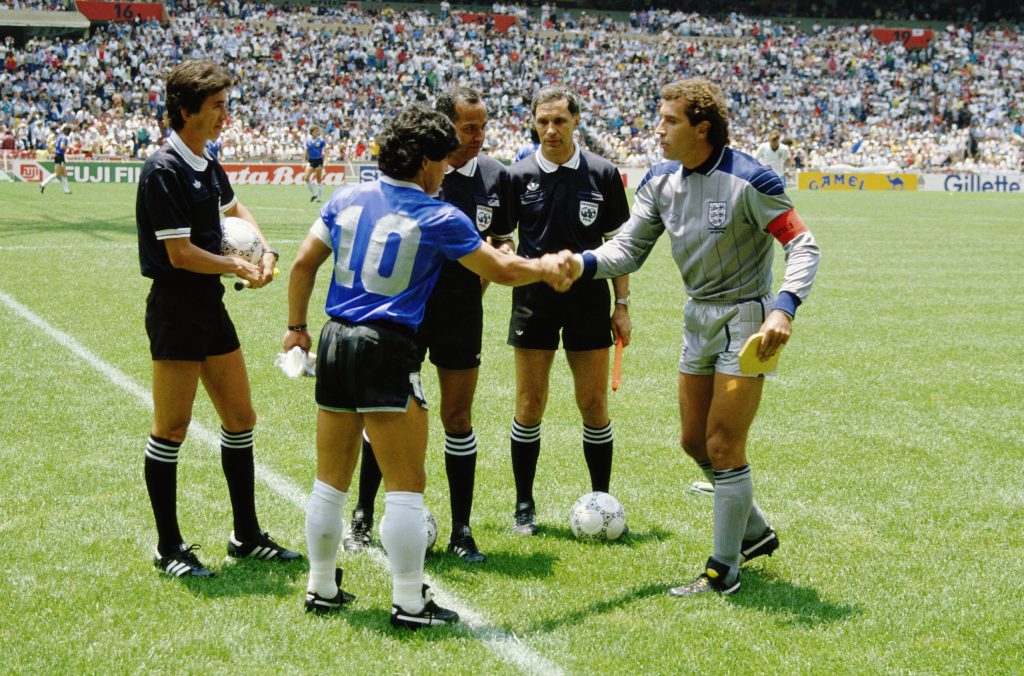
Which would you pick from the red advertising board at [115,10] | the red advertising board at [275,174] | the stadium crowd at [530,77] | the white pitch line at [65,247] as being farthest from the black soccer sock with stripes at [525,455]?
the red advertising board at [115,10]

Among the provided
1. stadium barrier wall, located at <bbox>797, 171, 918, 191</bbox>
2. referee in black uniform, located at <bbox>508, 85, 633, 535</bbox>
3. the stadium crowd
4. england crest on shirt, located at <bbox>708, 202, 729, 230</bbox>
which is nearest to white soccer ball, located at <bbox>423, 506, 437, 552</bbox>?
referee in black uniform, located at <bbox>508, 85, 633, 535</bbox>

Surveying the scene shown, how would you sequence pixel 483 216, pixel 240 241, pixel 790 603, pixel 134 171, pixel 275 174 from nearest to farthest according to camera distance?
pixel 790 603
pixel 240 241
pixel 483 216
pixel 134 171
pixel 275 174

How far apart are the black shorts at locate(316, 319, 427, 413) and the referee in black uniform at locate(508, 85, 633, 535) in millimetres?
1504

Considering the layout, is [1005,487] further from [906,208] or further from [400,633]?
[906,208]

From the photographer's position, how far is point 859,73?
190 ft

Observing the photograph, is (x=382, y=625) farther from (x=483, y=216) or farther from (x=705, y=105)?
(x=705, y=105)

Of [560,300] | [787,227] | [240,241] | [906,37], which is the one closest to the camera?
[787,227]

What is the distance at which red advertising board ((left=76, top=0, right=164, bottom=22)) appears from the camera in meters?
47.8

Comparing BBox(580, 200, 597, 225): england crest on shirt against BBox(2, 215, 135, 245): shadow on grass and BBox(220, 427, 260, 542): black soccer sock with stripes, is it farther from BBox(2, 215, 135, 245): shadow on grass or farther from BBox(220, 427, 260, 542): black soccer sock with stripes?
BBox(2, 215, 135, 245): shadow on grass

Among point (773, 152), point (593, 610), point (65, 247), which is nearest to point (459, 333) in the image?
point (593, 610)

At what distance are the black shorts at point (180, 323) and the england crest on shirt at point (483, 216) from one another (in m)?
1.46

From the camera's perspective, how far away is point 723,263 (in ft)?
15.5

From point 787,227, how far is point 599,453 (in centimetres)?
185

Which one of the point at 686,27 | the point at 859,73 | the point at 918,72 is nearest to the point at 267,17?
the point at 686,27
